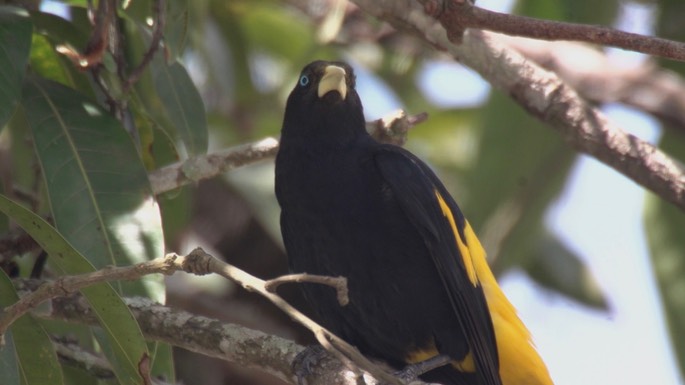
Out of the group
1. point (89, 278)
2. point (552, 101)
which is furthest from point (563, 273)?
point (89, 278)

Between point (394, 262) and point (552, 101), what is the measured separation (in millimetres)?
683

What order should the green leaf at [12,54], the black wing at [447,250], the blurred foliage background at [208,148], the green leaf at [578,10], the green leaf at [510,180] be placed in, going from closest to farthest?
the green leaf at [12,54] < the blurred foliage background at [208,148] < the black wing at [447,250] < the green leaf at [578,10] < the green leaf at [510,180]

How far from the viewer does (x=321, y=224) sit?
3.14 meters

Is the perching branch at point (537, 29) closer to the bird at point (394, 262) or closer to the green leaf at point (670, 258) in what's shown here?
the bird at point (394, 262)

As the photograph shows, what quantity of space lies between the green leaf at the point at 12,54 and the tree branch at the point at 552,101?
971 mm

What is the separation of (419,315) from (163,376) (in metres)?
0.76

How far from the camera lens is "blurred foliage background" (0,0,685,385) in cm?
273

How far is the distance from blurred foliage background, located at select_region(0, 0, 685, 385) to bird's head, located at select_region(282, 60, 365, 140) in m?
0.39

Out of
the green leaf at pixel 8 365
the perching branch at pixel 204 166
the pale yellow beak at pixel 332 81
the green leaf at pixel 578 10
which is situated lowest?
the green leaf at pixel 8 365

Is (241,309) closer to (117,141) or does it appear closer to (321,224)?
(321,224)

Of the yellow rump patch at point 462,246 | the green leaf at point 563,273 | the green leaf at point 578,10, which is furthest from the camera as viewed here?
the green leaf at point 563,273

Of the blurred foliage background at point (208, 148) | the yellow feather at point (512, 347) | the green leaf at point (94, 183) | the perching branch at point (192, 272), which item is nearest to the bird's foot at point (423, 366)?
the yellow feather at point (512, 347)

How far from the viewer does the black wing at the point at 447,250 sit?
3.05m

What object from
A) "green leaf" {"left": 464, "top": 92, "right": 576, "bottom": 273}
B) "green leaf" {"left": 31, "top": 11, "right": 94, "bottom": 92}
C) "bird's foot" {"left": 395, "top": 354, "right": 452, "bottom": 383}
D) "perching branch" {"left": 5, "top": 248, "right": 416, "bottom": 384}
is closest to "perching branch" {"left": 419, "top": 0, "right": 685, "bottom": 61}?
"perching branch" {"left": 5, "top": 248, "right": 416, "bottom": 384}
